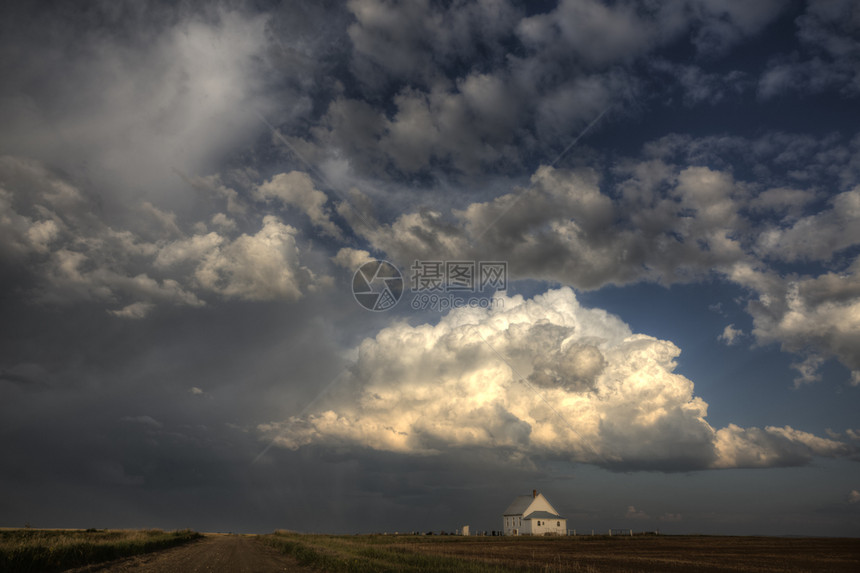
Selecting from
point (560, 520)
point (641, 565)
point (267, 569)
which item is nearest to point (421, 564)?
point (267, 569)

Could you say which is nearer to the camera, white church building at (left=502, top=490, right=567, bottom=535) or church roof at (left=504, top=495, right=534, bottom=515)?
white church building at (left=502, top=490, right=567, bottom=535)

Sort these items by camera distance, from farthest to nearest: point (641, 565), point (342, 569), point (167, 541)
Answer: point (167, 541)
point (641, 565)
point (342, 569)

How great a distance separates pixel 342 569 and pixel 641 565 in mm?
25643

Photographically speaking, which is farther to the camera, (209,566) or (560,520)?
(560,520)

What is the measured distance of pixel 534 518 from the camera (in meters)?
119

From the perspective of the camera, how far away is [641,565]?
41719mm

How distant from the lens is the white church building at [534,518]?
119 meters

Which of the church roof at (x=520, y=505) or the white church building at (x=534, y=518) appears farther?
the church roof at (x=520, y=505)

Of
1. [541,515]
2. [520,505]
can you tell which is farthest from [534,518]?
[520,505]

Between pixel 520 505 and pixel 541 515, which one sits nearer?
Result: pixel 541 515

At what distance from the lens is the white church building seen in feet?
389

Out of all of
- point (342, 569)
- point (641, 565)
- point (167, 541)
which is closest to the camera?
point (342, 569)

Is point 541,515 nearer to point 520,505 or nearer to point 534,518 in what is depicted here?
point 534,518

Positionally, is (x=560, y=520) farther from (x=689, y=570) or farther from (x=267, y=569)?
(x=267, y=569)
